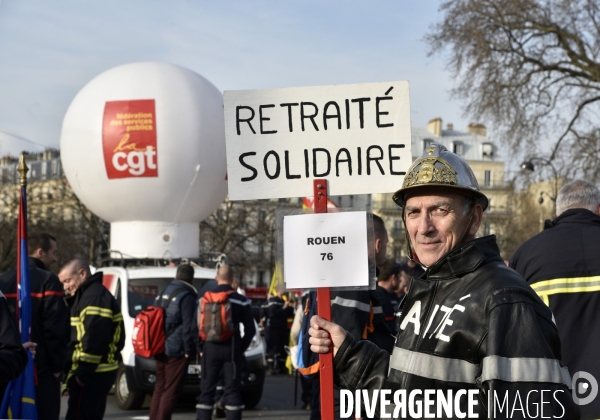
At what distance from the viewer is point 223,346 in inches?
392

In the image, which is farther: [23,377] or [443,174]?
[23,377]

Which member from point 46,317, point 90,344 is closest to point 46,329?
point 46,317

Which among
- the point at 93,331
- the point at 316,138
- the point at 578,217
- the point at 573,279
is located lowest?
the point at 93,331

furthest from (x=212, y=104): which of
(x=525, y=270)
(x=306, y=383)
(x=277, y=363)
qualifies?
(x=525, y=270)

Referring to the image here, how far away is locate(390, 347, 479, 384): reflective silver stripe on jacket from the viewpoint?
2.57m

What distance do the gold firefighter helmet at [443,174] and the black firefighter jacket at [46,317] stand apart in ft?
14.9

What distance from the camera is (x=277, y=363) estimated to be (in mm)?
20109

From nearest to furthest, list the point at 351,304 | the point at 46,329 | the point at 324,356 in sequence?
the point at 324,356, the point at 351,304, the point at 46,329

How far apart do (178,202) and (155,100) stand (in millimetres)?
2267

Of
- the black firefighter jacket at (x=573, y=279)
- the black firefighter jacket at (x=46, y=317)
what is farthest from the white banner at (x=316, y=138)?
the black firefighter jacket at (x=46, y=317)

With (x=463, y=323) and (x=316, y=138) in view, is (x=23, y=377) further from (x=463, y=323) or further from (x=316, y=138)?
(x=463, y=323)

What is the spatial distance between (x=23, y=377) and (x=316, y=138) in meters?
3.14

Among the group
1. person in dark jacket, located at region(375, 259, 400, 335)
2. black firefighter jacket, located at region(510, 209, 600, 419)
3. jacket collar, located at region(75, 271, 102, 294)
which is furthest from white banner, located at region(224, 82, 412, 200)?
jacket collar, located at region(75, 271, 102, 294)

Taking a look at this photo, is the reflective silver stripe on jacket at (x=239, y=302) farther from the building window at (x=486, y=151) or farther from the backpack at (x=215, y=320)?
the building window at (x=486, y=151)
